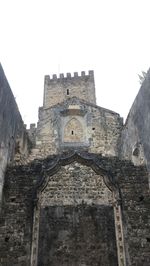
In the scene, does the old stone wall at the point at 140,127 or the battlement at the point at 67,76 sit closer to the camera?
the old stone wall at the point at 140,127

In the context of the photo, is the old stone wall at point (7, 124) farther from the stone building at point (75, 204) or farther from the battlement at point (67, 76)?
the battlement at point (67, 76)

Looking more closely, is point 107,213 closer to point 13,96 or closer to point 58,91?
point 13,96

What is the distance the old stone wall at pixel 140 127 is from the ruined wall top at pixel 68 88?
10.1m

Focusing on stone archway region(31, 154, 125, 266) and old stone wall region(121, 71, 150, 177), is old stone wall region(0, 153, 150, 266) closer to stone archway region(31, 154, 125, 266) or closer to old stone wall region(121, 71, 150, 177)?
stone archway region(31, 154, 125, 266)

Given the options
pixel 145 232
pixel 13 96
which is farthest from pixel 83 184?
pixel 13 96

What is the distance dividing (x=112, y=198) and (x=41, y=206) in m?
1.90

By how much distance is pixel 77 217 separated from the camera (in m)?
8.36

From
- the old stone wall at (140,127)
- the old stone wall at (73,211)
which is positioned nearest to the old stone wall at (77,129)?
the old stone wall at (140,127)

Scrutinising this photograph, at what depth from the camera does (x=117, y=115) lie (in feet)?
53.7

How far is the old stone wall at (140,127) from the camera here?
888 centimetres

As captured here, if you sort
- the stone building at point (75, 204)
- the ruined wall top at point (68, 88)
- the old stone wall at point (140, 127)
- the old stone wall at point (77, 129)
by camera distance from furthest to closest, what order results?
the ruined wall top at point (68, 88) < the old stone wall at point (77, 129) < the old stone wall at point (140, 127) < the stone building at point (75, 204)

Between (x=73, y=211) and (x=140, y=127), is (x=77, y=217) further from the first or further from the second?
(x=140, y=127)

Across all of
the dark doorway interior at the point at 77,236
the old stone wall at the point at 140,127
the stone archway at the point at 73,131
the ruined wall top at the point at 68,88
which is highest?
the ruined wall top at the point at 68,88

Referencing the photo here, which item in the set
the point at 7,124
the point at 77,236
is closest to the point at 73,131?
the point at 7,124
